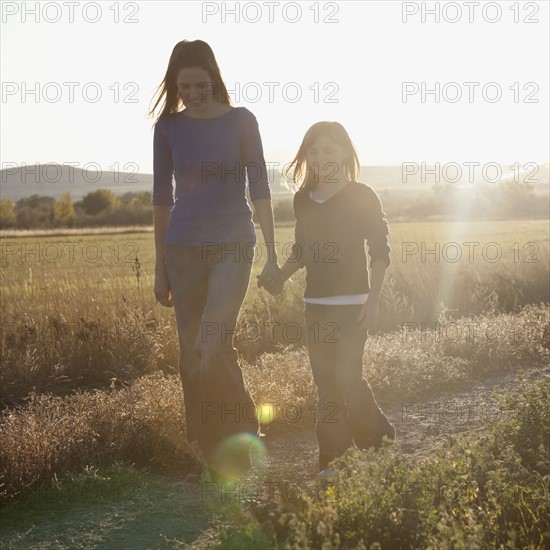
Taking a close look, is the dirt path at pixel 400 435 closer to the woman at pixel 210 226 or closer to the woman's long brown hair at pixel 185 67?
the woman at pixel 210 226

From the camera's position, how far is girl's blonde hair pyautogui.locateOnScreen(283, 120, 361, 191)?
16.0 feet

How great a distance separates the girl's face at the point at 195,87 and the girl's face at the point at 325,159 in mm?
698

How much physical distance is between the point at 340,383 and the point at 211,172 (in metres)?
1.47

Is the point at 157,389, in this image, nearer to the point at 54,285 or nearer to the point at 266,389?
the point at 266,389

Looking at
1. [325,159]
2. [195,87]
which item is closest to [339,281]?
[325,159]

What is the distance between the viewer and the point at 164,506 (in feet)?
15.6

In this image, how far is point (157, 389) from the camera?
6.43 m

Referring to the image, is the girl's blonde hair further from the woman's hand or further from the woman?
the woman's hand

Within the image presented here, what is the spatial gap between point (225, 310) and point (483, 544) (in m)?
2.10

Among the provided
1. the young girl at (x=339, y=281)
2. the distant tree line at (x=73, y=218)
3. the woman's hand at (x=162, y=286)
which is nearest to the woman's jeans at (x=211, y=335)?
the woman's hand at (x=162, y=286)

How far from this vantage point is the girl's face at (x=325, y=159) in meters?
4.86

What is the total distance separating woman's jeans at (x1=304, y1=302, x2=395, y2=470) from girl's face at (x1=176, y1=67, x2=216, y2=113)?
139 cm

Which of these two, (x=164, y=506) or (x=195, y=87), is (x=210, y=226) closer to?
(x=195, y=87)

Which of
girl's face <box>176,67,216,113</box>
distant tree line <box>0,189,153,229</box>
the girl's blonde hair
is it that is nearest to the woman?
girl's face <box>176,67,216,113</box>
